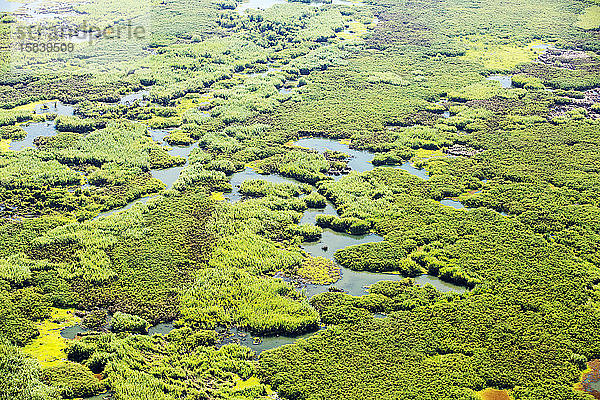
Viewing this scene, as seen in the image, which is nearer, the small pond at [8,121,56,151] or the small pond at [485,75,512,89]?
the small pond at [8,121,56,151]

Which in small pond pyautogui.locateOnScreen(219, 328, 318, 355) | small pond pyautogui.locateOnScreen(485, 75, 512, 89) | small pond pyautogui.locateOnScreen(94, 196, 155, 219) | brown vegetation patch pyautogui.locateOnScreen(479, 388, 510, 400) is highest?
small pond pyautogui.locateOnScreen(485, 75, 512, 89)

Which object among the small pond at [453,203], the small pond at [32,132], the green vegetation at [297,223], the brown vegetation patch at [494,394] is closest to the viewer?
the brown vegetation patch at [494,394]

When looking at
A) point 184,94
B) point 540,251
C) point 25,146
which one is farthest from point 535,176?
point 25,146

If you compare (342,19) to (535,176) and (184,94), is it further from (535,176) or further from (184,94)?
(535,176)

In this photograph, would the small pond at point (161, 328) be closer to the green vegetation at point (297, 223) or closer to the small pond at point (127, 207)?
the green vegetation at point (297, 223)

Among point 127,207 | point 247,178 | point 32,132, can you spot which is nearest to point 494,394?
point 247,178

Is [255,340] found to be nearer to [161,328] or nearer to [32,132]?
[161,328]

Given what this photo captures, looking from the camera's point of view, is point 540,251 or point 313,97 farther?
point 313,97

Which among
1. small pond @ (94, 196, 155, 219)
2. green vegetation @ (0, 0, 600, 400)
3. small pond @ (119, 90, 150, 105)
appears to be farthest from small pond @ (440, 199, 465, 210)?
small pond @ (119, 90, 150, 105)

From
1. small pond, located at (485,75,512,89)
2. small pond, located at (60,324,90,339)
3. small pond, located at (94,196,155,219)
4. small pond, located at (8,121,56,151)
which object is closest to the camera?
small pond, located at (60,324,90,339)

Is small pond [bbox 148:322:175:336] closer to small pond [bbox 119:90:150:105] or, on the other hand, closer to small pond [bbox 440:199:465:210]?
A: small pond [bbox 440:199:465:210]

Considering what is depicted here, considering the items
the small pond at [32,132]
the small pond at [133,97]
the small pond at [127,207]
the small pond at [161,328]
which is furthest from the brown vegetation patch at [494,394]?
the small pond at [133,97]
